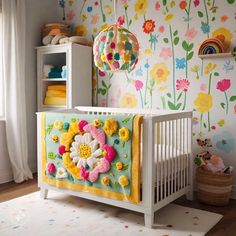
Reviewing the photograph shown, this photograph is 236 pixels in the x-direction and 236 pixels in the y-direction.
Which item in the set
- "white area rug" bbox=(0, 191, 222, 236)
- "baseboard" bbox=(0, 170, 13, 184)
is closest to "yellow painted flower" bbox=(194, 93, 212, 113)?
"white area rug" bbox=(0, 191, 222, 236)

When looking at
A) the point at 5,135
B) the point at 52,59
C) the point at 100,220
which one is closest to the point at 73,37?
the point at 52,59

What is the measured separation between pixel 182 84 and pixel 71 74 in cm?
121

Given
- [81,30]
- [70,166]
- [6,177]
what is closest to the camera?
[70,166]

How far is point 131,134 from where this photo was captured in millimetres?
2484

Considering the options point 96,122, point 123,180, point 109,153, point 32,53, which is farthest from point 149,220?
point 32,53

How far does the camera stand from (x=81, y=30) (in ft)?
13.2

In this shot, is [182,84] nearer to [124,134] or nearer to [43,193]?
[124,134]

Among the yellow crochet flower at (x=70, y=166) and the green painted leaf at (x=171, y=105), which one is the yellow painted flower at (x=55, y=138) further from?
the green painted leaf at (x=171, y=105)

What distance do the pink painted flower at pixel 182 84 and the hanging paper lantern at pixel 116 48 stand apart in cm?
95

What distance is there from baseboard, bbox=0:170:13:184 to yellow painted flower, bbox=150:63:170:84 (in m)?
1.87

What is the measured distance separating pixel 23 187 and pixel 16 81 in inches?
43.8

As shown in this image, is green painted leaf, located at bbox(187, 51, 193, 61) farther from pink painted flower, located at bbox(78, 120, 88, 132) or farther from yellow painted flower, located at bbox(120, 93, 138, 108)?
pink painted flower, located at bbox(78, 120, 88, 132)

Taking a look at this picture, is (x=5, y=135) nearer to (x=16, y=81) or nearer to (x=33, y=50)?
(x=16, y=81)

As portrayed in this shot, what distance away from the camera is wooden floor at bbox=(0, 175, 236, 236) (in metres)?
2.40
